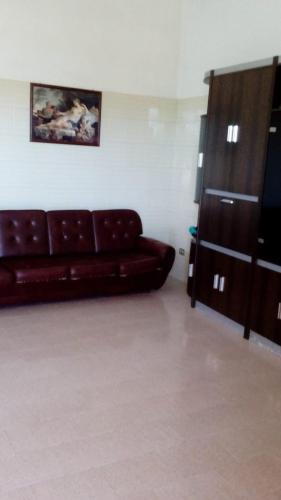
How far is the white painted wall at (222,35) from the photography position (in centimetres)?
441

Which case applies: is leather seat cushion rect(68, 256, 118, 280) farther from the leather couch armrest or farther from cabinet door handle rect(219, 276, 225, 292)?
cabinet door handle rect(219, 276, 225, 292)

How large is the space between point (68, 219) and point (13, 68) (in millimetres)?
1654

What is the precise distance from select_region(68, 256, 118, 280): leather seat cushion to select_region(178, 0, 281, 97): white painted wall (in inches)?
90.5

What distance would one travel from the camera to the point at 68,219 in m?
5.14

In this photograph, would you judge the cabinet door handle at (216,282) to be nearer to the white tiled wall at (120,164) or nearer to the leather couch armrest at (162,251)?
the leather couch armrest at (162,251)

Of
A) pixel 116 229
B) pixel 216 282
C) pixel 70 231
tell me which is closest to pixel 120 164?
pixel 116 229

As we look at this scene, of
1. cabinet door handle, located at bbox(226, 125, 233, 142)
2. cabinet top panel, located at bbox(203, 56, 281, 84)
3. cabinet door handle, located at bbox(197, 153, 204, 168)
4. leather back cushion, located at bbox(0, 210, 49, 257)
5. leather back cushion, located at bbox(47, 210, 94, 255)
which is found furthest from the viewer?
cabinet door handle, located at bbox(197, 153, 204, 168)

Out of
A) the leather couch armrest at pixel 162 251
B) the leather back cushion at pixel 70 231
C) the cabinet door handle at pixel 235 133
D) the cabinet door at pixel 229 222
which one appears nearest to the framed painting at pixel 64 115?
the leather back cushion at pixel 70 231

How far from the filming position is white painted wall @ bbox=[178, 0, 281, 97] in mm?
4410

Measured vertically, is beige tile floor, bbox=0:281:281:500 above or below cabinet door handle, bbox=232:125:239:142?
below

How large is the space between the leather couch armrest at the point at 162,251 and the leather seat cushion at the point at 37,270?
1.09 m

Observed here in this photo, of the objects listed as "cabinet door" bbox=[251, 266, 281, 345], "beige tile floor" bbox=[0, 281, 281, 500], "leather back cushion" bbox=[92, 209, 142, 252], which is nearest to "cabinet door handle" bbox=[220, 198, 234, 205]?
"cabinet door" bbox=[251, 266, 281, 345]

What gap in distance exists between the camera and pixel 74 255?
504 cm

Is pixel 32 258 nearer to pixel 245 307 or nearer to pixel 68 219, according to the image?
pixel 68 219
